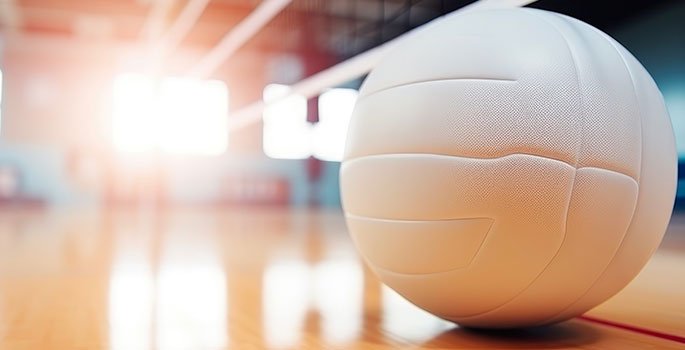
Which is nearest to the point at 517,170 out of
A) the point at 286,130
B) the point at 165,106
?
the point at 165,106

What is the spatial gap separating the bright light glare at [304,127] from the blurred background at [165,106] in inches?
0.9

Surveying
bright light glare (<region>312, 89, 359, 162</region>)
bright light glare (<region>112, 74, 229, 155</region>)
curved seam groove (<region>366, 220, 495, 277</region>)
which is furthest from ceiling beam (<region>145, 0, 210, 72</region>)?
curved seam groove (<region>366, 220, 495, 277</region>)

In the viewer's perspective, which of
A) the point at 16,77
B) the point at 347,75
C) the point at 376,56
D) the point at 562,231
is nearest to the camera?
the point at 562,231

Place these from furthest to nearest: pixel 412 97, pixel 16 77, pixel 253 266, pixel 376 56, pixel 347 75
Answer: pixel 16 77 → pixel 347 75 → pixel 376 56 → pixel 253 266 → pixel 412 97

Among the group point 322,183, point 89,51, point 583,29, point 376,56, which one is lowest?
point 322,183

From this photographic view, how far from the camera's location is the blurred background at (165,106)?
409 inches

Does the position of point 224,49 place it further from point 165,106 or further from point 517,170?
point 517,170

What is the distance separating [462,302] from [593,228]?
0.30 m

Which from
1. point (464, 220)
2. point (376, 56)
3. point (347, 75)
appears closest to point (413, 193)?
point (464, 220)

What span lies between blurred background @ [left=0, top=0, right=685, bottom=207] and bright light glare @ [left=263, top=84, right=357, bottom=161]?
23mm

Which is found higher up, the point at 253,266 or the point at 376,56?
the point at 376,56

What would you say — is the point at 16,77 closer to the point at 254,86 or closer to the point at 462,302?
the point at 254,86

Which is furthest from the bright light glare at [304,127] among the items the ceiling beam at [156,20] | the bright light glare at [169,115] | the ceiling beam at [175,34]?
the ceiling beam at [156,20]

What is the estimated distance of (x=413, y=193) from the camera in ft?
4.42
